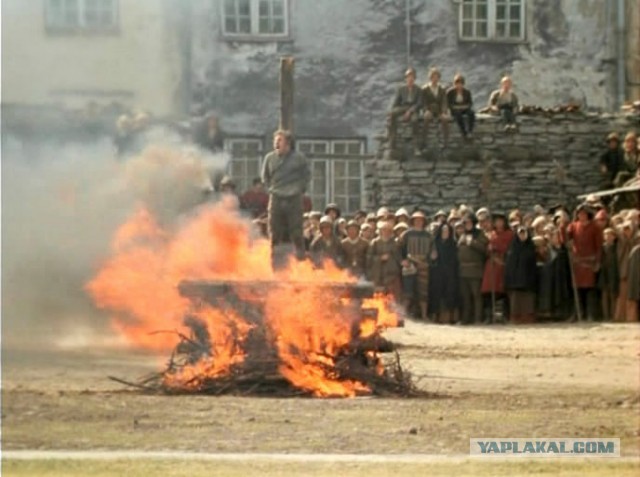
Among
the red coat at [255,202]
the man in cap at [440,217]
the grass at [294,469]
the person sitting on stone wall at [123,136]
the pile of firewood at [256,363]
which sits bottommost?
the grass at [294,469]

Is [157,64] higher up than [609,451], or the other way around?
[157,64]

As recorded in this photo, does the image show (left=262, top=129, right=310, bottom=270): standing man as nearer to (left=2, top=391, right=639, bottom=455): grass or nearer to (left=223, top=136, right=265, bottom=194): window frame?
(left=223, top=136, right=265, bottom=194): window frame

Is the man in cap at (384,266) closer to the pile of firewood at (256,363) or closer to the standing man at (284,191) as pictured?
the pile of firewood at (256,363)

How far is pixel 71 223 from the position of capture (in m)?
24.4

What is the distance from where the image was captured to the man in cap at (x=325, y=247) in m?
24.1

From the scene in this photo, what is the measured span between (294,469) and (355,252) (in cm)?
118

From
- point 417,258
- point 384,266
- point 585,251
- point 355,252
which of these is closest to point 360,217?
point 355,252

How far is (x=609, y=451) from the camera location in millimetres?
24016

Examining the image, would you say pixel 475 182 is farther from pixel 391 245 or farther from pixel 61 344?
pixel 61 344

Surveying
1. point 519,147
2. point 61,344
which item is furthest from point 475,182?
point 61,344

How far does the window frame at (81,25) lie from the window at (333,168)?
1.09 metres

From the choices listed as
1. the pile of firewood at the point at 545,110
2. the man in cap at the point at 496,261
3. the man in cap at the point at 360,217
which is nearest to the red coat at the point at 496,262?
the man in cap at the point at 496,261

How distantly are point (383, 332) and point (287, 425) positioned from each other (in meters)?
0.67

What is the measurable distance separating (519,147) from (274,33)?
4.44 feet
